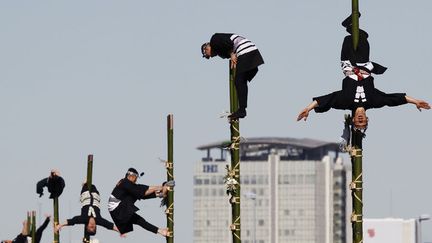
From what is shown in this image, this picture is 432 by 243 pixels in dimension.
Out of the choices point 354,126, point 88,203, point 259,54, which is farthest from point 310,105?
point 88,203

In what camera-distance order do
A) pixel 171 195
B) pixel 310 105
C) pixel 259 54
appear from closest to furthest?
pixel 310 105
pixel 259 54
pixel 171 195

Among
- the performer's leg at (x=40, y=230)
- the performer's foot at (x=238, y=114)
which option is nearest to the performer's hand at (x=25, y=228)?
the performer's leg at (x=40, y=230)

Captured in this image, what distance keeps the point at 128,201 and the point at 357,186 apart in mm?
10190

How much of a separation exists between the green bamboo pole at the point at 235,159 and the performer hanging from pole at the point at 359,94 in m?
3.50

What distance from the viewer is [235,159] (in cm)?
3347

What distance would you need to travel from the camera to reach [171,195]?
37.6 m

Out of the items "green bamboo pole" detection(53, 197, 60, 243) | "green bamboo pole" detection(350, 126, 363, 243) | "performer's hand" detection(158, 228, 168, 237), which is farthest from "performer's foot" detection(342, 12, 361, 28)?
"green bamboo pole" detection(53, 197, 60, 243)

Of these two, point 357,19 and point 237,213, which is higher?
point 357,19

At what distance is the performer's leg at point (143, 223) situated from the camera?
38.1m

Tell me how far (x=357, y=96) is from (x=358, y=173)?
130 cm

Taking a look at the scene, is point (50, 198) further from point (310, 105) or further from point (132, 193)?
point (310, 105)

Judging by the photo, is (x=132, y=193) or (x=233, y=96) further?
(x=132, y=193)

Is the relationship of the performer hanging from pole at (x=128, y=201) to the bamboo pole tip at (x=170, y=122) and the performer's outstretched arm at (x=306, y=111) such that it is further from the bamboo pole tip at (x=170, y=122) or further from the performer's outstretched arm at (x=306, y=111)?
the performer's outstretched arm at (x=306, y=111)

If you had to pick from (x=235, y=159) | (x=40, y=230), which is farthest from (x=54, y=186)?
(x=235, y=159)
